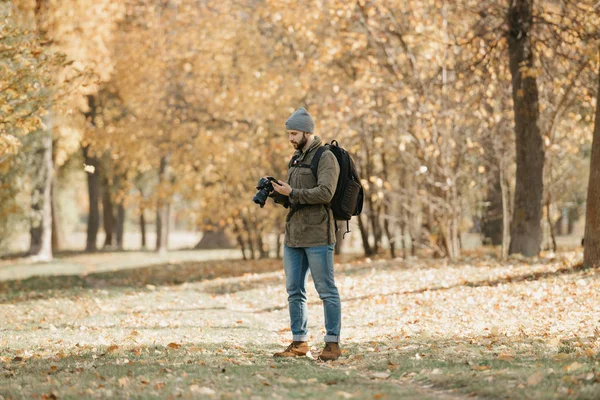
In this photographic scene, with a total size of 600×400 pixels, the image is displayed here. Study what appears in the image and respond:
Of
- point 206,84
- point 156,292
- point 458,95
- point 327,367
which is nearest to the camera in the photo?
point 327,367

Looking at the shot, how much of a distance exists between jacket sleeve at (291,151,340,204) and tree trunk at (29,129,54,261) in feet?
70.6

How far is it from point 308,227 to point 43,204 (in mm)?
22619

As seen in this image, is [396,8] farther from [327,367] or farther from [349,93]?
[327,367]

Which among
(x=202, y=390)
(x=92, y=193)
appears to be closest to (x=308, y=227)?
(x=202, y=390)

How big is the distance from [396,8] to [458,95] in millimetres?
2403

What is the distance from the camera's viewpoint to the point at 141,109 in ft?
78.7

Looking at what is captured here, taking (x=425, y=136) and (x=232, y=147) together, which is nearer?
(x=425, y=136)

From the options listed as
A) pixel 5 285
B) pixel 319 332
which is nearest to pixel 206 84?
pixel 5 285

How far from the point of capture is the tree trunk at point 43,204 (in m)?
27.6

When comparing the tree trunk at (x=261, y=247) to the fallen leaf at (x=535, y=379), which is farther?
the tree trunk at (x=261, y=247)

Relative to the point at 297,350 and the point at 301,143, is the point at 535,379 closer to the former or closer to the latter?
the point at 297,350

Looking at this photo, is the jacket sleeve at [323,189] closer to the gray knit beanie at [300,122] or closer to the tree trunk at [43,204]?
the gray knit beanie at [300,122]

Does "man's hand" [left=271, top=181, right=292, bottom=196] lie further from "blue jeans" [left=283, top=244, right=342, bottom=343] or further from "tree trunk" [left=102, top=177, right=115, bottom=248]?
"tree trunk" [left=102, top=177, right=115, bottom=248]

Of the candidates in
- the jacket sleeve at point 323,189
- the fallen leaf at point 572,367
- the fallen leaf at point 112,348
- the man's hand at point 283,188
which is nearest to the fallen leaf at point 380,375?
the fallen leaf at point 572,367
